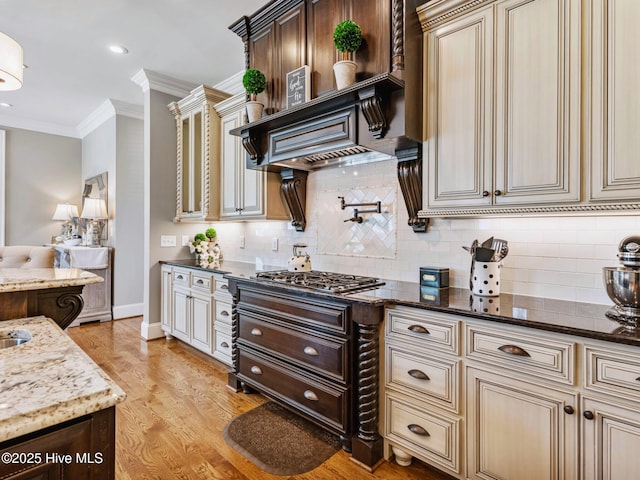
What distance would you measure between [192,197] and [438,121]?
9.63ft

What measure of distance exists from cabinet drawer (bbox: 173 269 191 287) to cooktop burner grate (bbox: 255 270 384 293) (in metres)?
1.35

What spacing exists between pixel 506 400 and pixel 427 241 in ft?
3.57

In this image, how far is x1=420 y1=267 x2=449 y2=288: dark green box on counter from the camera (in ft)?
6.79

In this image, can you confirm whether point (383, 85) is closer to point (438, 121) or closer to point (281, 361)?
point (438, 121)

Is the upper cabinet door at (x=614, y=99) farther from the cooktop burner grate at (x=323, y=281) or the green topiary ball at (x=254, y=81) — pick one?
the green topiary ball at (x=254, y=81)

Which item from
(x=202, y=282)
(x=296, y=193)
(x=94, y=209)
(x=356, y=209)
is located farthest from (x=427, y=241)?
(x=94, y=209)

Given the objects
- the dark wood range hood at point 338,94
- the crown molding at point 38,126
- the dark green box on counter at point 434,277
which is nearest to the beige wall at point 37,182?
the crown molding at point 38,126

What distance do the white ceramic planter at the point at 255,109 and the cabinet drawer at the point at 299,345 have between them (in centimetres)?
151

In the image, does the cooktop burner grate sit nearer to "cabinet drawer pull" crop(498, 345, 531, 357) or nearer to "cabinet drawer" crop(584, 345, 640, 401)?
"cabinet drawer pull" crop(498, 345, 531, 357)

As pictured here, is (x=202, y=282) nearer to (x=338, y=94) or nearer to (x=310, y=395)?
(x=310, y=395)

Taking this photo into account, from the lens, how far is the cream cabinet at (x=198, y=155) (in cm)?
374

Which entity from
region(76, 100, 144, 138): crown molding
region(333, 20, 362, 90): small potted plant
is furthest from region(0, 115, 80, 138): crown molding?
region(333, 20, 362, 90): small potted plant

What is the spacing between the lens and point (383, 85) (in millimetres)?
1940

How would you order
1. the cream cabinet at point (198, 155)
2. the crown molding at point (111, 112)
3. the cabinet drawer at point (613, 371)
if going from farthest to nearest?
the crown molding at point (111, 112)
the cream cabinet at point (198, 155)
the cabinet drawer at point (613, 371)
